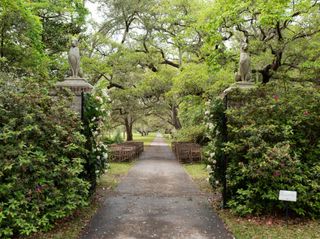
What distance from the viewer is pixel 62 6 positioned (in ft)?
52.3

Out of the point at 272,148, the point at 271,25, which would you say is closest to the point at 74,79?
the point at 272,148

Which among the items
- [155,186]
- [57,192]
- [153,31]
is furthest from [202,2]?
[57,192]

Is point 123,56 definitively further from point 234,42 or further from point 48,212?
point 48,212

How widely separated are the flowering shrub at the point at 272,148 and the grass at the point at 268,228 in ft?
0.70

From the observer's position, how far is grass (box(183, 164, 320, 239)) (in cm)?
534

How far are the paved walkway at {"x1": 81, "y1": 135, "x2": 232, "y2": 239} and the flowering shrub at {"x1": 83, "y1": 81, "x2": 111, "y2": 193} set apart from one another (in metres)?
0.89

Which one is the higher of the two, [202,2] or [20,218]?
[202,2]

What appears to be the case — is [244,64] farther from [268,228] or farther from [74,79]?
[74,79]

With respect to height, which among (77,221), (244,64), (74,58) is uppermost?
(74,58)

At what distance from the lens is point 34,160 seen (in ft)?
16.8

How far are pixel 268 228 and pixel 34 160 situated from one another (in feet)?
14.4

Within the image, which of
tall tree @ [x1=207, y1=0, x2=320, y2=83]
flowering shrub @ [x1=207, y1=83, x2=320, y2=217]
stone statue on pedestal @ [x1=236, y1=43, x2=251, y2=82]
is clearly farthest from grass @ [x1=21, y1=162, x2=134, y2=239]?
tall tree @ [x1=207, y1=0, x2=320, y2=83]

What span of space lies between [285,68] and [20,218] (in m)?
12.4

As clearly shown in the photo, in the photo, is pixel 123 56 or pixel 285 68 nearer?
pixel 285 68
